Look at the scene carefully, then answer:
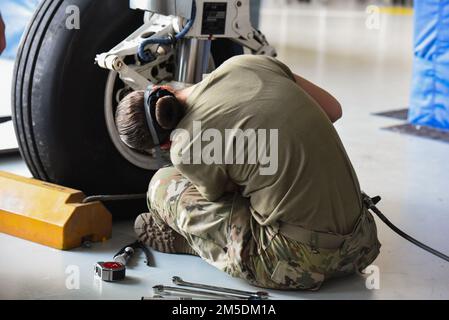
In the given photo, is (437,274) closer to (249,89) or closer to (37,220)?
(249,89)

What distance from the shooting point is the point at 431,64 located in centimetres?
463

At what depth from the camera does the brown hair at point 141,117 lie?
232 centimetres

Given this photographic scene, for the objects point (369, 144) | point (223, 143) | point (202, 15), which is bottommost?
point (369, 144)

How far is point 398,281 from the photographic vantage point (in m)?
2.57

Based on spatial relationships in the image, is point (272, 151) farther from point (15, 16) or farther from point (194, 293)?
point (15, 16)

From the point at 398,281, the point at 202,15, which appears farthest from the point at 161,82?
the point at 398,281

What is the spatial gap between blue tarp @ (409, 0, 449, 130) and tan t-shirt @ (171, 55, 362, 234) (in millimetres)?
2369

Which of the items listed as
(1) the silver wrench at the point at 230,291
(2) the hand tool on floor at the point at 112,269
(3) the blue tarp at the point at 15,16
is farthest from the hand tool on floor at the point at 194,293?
(3) the blue tarp at the point at 15,16

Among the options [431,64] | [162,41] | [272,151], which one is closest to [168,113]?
[272,151]

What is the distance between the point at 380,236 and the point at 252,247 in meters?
0.79

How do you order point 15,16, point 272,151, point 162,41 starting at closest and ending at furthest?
point 272,151 < point 162,41 < point 15,16

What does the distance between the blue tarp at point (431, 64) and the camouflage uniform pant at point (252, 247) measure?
7.41 feet

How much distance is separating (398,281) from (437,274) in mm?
162

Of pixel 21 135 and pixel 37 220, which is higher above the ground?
pixel 21 135
